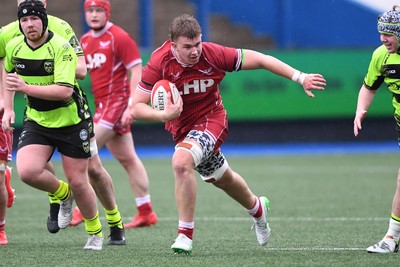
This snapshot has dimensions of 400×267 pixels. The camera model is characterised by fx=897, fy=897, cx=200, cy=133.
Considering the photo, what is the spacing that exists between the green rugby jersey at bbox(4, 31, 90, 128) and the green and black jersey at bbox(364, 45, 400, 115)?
7.21 feet

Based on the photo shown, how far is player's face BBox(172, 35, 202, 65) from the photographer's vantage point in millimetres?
6410

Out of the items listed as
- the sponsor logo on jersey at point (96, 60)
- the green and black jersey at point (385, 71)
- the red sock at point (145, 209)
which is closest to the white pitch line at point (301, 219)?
the red sock at point (145, 209)

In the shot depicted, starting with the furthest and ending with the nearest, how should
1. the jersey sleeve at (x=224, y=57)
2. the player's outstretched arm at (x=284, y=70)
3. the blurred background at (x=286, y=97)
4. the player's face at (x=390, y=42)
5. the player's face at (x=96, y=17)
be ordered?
the blurred background at (x=286, y=97) < the player's face at (x=96, y=17) < the jersey sleeve at (x=224, y=57) < the player's face at (x=390, y=42) < the player's outstretched arm at (x=284, y=70)

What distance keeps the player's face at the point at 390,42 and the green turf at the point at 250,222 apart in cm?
148

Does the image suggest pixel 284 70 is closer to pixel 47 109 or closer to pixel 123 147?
pixel 47 109

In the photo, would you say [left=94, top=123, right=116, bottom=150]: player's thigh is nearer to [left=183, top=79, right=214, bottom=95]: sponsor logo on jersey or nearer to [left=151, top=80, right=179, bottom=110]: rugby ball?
[left=183, top=79, right=214, bottom=95]: sponsor logo on jersey

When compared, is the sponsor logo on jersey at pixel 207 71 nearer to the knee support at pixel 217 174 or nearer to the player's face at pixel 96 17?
the knee support at pixel 217 174

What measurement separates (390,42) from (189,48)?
144 cm

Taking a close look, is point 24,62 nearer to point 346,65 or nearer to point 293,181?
point 293,181

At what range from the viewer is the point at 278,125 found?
1800 cm

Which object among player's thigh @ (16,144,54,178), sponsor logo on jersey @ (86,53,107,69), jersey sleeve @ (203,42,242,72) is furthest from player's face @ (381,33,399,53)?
sponsor logo on jersey @ (86,53,107,69)

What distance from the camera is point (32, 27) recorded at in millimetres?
6449

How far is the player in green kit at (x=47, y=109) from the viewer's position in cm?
646

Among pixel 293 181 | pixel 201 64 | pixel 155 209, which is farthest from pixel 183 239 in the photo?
pixel 293 181
